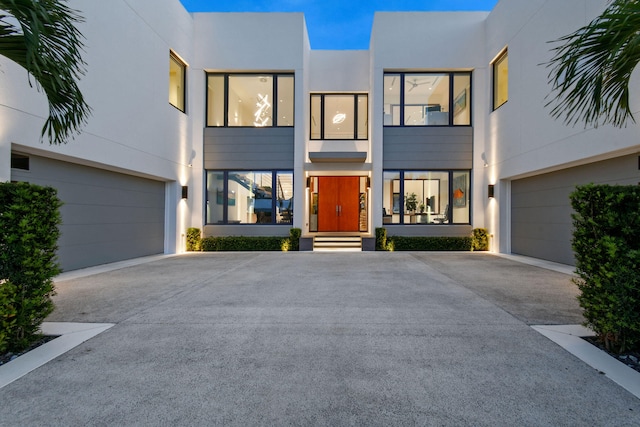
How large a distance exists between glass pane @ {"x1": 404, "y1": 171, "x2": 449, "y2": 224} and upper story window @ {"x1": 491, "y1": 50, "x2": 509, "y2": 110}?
2756 millimetres

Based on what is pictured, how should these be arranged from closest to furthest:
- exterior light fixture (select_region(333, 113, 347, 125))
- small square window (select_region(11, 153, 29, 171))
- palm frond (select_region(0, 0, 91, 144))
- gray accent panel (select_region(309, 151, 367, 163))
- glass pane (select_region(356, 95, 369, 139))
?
palm frond (select_region(0, 0, 91, 144))
small square window (select_region(11, 153, 29, 171))
gray accent panel (select_region(309, 151, 367, 163))
glass pane (select_region(356, 95, 369, 139))
exterior light fixture (select_region(333, 113, 347, 125))

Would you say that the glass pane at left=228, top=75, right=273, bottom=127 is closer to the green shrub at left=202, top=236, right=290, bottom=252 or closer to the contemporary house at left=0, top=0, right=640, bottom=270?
the contemporary house at left=0, top=0, right=640, bottom=270

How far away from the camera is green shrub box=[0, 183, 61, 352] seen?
263 cm

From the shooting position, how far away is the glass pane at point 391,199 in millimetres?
10398

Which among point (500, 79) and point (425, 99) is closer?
point (500, 79)

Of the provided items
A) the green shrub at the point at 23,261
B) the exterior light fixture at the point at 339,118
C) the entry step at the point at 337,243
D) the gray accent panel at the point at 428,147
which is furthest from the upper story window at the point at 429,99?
the green shrub at the point at 23,261

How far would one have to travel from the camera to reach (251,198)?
10492mm

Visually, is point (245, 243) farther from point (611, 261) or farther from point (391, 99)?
point (611, 261)

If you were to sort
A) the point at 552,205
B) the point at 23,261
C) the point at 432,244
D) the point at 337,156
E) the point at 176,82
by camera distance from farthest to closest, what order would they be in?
the point at 337,156, the point at 432,244, the point at 176,82, the point at 552,205, the point at 23,261

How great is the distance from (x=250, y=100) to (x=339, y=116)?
336 centimetres

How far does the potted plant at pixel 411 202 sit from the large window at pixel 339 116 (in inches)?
114

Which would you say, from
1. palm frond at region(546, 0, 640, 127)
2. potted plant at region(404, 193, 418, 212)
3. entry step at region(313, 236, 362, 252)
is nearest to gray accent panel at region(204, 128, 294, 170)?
entry step at region(313, 236, 362, 252)

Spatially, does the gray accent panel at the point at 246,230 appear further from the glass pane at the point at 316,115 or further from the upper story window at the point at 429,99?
the upper story window at the point at 429,99

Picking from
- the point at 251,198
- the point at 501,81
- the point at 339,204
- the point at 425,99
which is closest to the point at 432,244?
the point at 339,204
